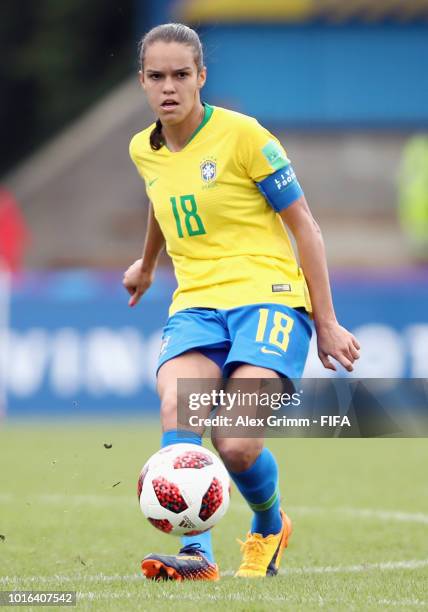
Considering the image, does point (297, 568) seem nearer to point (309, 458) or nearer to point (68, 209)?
point (309, 458)

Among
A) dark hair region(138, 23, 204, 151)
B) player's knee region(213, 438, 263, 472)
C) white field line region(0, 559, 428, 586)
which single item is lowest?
Answer: white field line region(0, 559, 428, 586)

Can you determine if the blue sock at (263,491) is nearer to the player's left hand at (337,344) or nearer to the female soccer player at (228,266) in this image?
the female soccer player at (228,266)

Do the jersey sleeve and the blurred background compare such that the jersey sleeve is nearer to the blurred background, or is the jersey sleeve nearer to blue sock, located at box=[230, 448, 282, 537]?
blue sock, located at box=[230, 448, 282, 537]

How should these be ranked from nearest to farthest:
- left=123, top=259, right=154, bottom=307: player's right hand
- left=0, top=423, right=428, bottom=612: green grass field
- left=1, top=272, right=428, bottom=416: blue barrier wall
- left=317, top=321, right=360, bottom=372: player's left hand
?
1. left=0, top=423, right=428, bottom=612: green grass field
2. left=317, top=321, right=360, bottom=372: player's left hand
3. left=123, top=259, right=154, bottom=307: player's right hand
4. left=1, top=272, right=428, bottom=416: blue barrier wall

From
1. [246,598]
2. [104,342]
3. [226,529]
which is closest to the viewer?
[246,598]

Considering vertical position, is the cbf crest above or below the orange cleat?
above

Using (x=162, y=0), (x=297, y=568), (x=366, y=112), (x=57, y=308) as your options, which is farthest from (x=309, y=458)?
(x=162, y=0)

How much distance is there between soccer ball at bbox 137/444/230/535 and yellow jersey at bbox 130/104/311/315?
2.12ft

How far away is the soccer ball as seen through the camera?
4.73 m

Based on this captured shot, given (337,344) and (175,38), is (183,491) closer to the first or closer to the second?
(337,344)

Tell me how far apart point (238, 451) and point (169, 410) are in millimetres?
283

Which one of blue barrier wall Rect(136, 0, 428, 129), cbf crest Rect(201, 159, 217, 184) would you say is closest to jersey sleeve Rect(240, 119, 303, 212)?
cbf crest Rect(201, 159, 217, 184)

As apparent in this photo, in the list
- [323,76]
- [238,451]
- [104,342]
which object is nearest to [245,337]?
[238,451]

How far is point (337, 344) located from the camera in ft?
16.8
